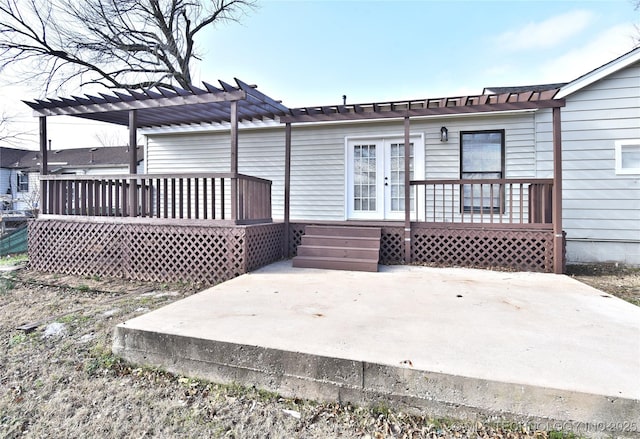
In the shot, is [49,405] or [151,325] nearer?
[49,405]

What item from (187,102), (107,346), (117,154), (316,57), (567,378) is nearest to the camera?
(567,378)

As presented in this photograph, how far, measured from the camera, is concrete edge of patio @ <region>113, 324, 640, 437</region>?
5.32 ft

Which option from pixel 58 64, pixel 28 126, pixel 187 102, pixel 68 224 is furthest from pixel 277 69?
pixel 28 126

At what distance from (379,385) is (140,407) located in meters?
1.42

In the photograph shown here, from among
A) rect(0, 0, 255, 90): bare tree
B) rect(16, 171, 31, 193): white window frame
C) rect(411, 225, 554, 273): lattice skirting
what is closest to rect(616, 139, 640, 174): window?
rect(411, 225, 554, 273): lattice skirting

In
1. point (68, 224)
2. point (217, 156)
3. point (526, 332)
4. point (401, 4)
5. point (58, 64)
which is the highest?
point (401, 4)

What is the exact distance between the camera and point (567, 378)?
176 cm

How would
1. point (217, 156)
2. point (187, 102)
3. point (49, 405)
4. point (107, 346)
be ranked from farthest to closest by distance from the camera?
point (217, 156) < point (187, 102) < point (107, 346) < point (49, 405)

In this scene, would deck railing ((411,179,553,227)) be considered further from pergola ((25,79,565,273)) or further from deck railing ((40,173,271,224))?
deck railing ((40,173,271,224))

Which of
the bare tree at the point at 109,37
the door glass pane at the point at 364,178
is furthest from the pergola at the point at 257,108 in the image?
the bare tree at the point at 109,37

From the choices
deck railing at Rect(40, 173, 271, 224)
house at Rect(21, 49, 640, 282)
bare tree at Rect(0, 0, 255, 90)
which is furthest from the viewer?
bare tree at Rect(0, 0, 255, 90)

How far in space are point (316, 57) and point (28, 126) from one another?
1423 cm

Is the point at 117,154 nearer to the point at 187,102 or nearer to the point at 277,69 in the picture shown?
the point at 277,69

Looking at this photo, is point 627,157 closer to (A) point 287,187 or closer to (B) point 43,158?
(A) point 287,187
